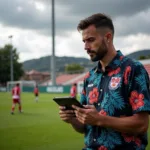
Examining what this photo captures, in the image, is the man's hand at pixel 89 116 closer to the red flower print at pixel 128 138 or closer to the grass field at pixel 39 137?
the red flower print at pixel 128 138

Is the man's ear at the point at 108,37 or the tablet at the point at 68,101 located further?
the man's ear at the point at 108,37

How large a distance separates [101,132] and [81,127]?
1.21ft

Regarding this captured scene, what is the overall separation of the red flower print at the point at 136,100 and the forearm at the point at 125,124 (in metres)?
0.10

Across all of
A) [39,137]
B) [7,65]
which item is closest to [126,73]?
[39,137]

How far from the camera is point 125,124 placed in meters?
2.57

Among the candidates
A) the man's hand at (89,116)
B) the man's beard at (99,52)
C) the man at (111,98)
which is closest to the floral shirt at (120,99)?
the man at (111,98)

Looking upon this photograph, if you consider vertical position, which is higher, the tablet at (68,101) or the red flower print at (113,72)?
the red flower print at (113,72)

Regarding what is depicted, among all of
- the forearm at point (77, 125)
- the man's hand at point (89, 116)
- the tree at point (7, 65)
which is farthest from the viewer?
the tree at point (7, 65)

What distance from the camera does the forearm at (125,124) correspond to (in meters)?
2.56

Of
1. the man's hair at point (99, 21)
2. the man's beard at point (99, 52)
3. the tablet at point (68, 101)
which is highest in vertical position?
the man's hair at point (99, 21)

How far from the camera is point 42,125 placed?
13070 mm

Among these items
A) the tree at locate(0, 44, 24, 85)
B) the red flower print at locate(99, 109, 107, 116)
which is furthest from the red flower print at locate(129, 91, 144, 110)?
the tree at locate(0, 44, 24, 85)

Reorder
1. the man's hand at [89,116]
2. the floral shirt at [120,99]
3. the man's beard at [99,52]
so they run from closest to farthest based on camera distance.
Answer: the man's hand at [89,116] < the floral shirt at [120,99] < the man's beard at [99,52]

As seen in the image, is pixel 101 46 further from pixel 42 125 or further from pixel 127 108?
pixel 42 125
